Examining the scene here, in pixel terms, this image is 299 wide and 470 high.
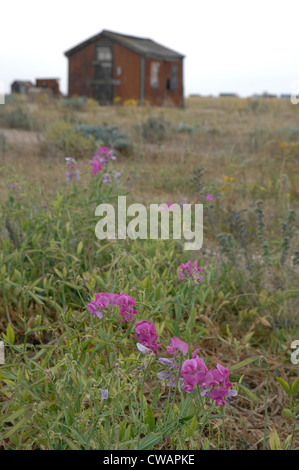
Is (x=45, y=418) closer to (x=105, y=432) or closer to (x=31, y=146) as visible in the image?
(x=105, y=432)

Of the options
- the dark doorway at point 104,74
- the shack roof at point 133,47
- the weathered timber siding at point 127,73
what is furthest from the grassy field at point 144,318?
the dark doorway at point 104,74

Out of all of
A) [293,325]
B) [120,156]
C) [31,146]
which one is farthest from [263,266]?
[31,146]

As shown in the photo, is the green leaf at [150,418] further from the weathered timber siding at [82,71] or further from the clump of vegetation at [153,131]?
the weathered timber siding at [82,71]

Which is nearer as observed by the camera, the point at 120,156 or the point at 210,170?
the point at 210,170

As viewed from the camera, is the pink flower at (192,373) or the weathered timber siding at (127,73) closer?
the pink flower at (192,373)

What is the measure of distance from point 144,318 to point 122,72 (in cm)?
1858

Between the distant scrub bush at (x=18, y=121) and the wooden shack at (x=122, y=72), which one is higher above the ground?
the wooden shack at (x=122, y=72)

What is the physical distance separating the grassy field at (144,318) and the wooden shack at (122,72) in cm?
1285

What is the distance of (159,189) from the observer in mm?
5906

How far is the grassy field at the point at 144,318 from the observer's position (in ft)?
4.85

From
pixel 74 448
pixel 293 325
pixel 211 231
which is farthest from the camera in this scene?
pixel 211 231

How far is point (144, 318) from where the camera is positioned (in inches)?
69.7

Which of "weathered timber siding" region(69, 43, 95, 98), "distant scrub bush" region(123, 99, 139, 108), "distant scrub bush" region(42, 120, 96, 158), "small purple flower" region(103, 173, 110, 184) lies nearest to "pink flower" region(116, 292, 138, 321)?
"small purple flower" region(103, 173, 110, 184)
